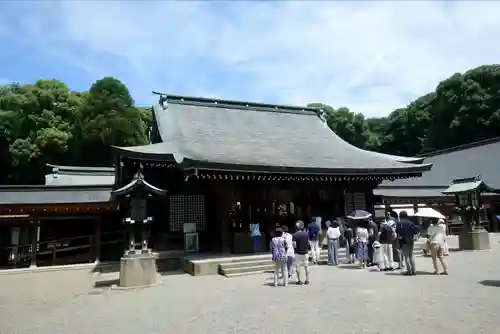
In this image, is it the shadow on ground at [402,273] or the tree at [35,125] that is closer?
the shadow on ground at [402,273]

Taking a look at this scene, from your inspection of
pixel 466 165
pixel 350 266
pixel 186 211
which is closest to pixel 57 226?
pixel 186 211

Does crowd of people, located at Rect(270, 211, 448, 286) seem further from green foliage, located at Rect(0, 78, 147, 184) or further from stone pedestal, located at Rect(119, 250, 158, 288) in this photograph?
green foliage, located at Rect(0, 78, 147, 184)

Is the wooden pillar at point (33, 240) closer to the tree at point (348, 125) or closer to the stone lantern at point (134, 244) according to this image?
the stone lantern at point (134, 244)

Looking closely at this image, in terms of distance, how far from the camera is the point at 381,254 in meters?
11.7

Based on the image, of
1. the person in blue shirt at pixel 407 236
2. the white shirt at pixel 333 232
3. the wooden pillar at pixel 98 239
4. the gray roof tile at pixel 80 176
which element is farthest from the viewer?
the gray roof tile at pixel 80 176

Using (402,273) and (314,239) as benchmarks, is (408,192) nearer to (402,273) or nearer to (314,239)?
(314,239)

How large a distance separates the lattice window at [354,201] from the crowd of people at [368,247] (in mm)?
1933

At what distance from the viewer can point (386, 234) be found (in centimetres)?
1139

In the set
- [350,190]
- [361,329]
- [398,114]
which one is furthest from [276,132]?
[398,114]

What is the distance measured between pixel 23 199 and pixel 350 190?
1335cm

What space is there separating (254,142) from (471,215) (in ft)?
32.8

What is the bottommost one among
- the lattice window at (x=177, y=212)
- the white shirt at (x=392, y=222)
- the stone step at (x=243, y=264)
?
the stone step at (x=243, y=264)

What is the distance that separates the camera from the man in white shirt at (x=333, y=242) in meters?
12.6

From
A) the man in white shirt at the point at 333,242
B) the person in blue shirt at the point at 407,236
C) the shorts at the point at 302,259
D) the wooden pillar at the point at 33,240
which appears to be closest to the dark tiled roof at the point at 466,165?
the man in white shirt at the point at 333,242
